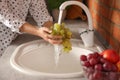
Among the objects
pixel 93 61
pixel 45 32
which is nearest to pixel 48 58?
pixel 45 32

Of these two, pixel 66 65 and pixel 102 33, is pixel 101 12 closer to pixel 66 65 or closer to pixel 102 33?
pixel 102 33

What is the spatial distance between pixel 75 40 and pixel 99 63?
612mm

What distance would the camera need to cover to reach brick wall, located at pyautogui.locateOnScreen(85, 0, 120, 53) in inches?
37.5

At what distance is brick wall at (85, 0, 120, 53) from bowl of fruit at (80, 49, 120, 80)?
12.2 inches

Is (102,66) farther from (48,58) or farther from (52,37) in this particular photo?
(48,58)

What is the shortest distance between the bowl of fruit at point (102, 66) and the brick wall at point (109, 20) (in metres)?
0.31

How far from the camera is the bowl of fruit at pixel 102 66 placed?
0.59m

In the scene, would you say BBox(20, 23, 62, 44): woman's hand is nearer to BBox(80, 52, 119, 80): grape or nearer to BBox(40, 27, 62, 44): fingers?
BBox(40, 27, 62, 44): fingers

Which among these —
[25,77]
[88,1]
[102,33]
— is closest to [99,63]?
[25,77]

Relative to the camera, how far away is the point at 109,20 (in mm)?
1080

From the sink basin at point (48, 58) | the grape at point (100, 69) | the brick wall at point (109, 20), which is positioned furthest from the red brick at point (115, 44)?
the grape at point (100, 69)

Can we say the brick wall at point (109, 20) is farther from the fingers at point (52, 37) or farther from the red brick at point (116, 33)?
the fingers at point (52, 37)

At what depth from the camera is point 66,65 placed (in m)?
1.16

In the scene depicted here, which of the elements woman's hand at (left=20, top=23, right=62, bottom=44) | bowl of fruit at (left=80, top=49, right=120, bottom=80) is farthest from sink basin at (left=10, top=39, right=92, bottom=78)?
bowl of fruit at (left=80, top=49, right=120, bottom=80)
